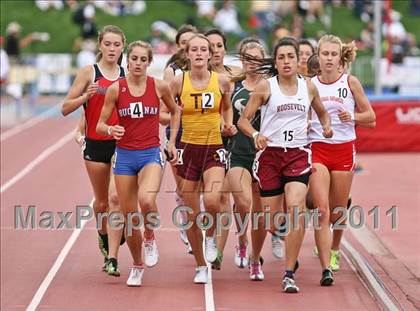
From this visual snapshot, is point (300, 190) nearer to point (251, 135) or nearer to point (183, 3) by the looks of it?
point (251, 135)

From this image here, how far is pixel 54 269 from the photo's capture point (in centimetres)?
1361

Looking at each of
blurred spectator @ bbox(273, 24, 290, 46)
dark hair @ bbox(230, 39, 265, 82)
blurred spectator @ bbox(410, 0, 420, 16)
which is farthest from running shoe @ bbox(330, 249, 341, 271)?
blurred spectator @ bbox(410, 0, 420, 16)

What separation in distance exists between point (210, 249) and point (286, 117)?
150 centimetres

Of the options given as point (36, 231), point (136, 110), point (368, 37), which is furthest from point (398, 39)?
point (136, 110)

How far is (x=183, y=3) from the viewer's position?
40906 mm

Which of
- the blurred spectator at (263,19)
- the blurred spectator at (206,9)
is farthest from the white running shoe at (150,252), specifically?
the blurred spectator at (206,9)

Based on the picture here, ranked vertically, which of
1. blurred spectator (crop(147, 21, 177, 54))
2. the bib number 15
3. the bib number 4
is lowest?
blurred spectator (crop(147, 21, 177, 54))

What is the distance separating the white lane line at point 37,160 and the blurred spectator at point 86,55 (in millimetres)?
6891

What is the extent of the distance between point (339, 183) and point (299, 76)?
120cm

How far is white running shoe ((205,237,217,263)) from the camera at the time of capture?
12403 mm

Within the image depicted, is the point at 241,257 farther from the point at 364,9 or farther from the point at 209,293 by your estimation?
the point at 364,9

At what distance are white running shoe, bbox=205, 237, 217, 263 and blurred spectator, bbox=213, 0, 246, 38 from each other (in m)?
26.3

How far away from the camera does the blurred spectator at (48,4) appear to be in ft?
133

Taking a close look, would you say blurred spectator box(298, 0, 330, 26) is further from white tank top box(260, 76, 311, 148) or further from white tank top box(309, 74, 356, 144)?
white tank top box(260, 76, 311, 148)
